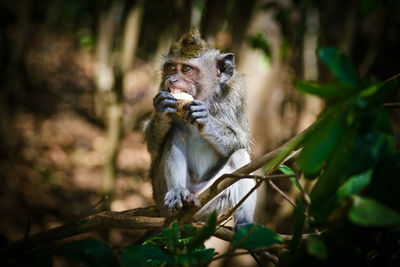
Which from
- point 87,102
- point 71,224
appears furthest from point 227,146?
point 87,102

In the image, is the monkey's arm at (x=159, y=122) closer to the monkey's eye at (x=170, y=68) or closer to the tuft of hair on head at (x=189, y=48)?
the monkey's eye at (x=170, y=68)

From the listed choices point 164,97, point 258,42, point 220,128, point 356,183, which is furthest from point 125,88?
point 356,183

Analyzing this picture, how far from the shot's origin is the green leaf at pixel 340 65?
1.47 m

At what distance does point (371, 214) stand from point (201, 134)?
283 cm

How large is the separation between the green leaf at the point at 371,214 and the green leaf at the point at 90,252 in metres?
1.04

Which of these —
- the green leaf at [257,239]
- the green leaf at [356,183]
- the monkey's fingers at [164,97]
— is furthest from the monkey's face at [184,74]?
the green leaf at [356,183]

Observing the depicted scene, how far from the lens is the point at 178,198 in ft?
11.9

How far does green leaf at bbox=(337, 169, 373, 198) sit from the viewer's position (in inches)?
56.8

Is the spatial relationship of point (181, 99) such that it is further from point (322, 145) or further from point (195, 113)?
point (322, 145)

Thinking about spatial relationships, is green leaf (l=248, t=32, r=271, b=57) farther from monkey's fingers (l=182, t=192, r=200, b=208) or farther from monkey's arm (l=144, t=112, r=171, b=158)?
monkey's fingers (l=182, t=192, r=200, b=208)

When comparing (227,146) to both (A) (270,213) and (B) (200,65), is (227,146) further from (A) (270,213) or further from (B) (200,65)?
(A) (270,213)

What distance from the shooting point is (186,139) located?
448 cm


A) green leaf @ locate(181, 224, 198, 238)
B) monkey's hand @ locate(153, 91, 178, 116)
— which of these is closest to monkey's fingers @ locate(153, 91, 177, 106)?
monkey's hand @ locate(153, 91, 178, 116)

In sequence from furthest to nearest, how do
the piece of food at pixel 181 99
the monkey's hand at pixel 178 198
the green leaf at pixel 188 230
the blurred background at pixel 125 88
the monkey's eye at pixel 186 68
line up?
the blurred background at pixel 125 88
the monkey's eye at pixel 186 68
the piece of food at pixel 181 99
the monkey's hand at pixel 178 198
the green leaf at pixel 188 230
